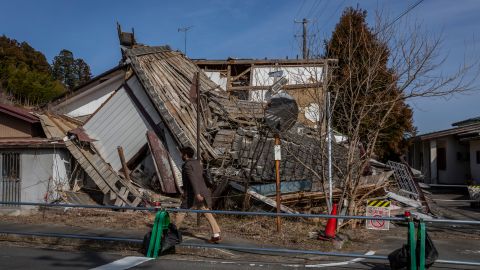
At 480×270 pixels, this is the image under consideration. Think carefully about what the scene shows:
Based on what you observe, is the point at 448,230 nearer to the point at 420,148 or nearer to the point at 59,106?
the point at 59,106

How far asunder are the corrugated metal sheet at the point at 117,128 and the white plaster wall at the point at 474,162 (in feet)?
58.5

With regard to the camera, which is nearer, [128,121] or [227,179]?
[227,179]

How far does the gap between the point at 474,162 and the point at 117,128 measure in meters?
18.9

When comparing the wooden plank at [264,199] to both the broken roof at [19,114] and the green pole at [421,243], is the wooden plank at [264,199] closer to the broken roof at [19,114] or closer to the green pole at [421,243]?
the green pole at [421,243]

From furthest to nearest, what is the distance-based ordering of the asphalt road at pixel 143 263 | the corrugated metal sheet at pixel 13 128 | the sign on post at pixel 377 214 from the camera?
the corrugated metal sheet at pixel 13 128 → the sign on post at pixel 377 214 → the asphalt road at pixel 143 263

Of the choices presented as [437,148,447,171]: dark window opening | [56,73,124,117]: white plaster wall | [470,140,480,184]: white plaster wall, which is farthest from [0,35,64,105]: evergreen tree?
[437,148,447,171]: dark window opening

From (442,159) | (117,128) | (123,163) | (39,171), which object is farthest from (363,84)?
(442,159)

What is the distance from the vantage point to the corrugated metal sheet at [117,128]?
14695 mm

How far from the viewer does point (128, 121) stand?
48.5 feet

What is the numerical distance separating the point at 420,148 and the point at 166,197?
2553 cm

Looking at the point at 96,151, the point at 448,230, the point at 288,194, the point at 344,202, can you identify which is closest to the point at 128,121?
the point at 96,151

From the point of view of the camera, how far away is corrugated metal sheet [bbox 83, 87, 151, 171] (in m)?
14.7

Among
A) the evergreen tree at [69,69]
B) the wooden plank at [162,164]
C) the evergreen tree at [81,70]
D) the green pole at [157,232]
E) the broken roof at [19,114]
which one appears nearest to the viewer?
the green pole at [157,232]

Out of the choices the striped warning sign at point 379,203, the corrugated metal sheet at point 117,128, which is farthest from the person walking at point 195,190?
the corrugated metal sheet at point 117,128
